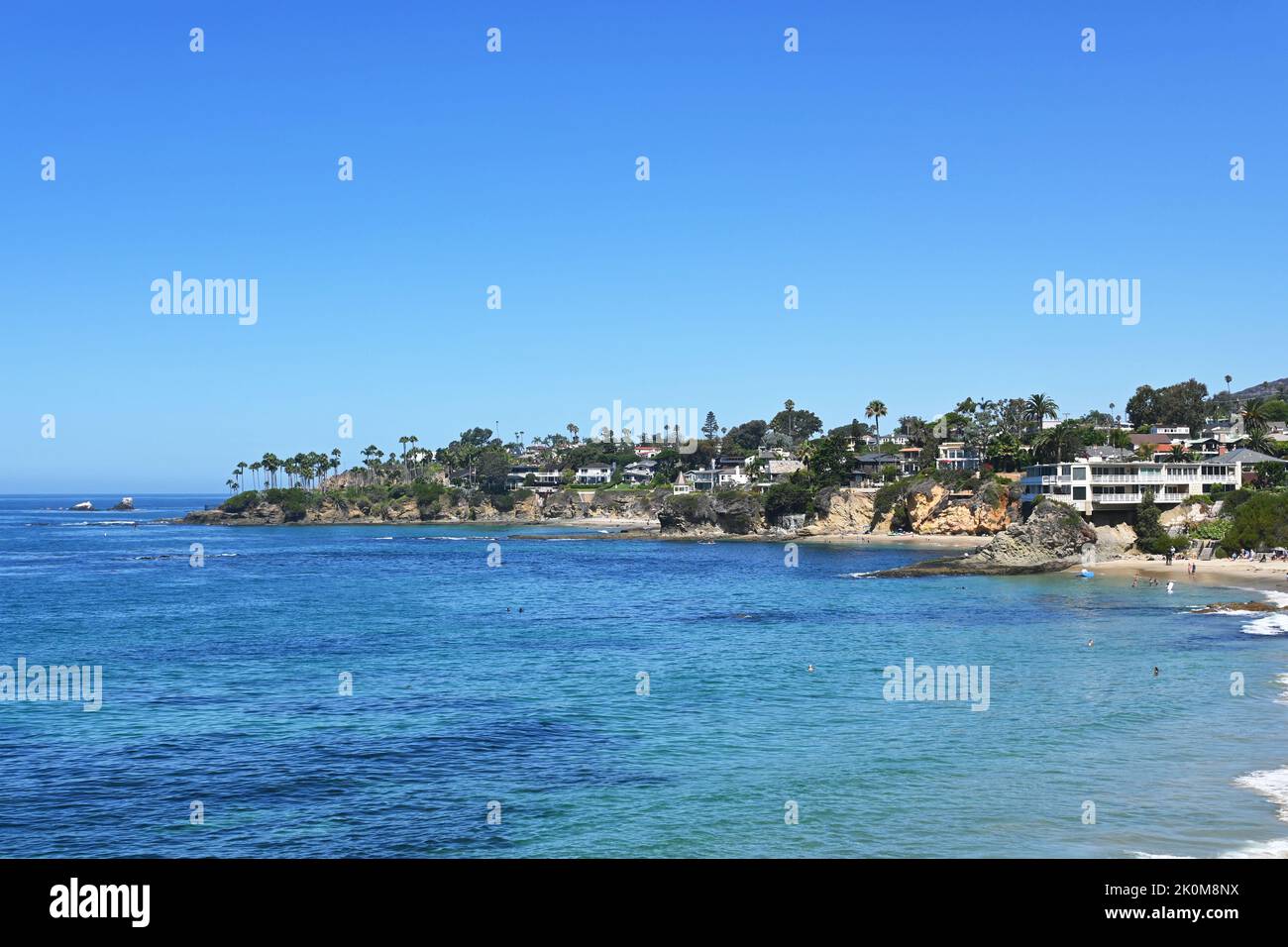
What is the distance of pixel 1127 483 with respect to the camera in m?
108

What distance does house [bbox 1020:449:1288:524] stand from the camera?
107375 millimetres

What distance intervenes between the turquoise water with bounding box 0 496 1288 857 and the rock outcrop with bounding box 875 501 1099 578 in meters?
20.3

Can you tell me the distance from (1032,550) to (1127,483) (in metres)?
18.8

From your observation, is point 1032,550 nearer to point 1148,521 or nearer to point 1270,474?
point 1148,521

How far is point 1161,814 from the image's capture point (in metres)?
24.6

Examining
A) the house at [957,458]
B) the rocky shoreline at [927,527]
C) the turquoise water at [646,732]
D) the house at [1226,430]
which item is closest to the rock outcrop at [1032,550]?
the rocky shoreline at [927,527]

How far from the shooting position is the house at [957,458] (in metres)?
159

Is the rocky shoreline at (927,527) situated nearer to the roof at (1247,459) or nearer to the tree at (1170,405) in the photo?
the roof at (1247,459)

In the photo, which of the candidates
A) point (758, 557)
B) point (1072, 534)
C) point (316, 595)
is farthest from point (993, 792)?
point (758, 557)

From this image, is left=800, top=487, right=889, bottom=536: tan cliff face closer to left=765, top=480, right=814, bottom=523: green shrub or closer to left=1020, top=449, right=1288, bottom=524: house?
left=765, top=480, right=814, bottom=523: green shrub

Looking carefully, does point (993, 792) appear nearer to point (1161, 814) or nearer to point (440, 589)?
point (1161, 814)

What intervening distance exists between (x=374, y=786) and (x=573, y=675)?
710 inches
